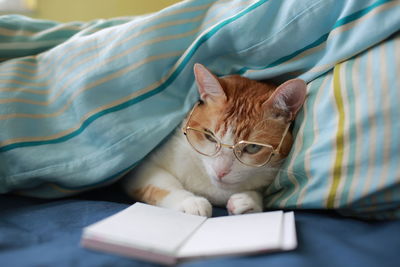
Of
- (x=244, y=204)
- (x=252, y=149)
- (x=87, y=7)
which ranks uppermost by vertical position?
(x=87, y=7)

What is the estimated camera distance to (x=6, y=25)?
1253 millimetres

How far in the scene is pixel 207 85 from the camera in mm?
989

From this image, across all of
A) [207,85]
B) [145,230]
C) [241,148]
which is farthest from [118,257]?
[207,85]

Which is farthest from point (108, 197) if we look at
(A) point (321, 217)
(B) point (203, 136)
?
(A) point (321, 217)

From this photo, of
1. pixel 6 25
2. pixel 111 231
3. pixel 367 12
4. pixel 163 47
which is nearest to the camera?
pixel 111 231

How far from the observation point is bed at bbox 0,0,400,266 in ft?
2.37

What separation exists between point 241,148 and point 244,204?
15 cm

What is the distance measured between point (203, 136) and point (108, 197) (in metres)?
0.40

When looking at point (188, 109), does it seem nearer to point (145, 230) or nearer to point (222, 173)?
point (222, 173)

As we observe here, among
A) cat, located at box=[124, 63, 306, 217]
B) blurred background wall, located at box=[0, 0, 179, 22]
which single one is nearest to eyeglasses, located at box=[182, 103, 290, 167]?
cat, located at box=[124, 63, 306, 217]

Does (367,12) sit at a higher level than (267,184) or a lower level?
higher

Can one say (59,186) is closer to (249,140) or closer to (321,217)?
(249,140)

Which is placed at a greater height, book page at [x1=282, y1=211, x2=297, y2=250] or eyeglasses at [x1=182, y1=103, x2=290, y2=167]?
eyeglasses at [x1=182, y1=103, x2=290, y2=167]

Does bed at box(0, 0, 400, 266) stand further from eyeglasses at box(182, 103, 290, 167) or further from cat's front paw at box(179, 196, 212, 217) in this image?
cat's front paw at box(179, 196, 212, 217)
